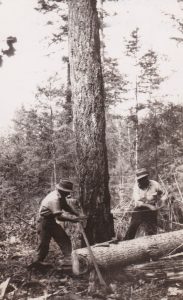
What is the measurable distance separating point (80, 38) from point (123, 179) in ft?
76.5

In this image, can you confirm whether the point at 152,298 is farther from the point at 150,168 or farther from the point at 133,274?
the point at 150,168

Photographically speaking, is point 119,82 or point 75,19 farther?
point 119,82

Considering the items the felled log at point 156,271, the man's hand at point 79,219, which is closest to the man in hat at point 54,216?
the man's hand at point 79,219

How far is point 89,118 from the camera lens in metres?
7.18

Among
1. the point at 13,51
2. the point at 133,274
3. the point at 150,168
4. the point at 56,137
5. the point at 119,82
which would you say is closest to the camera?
the point at 13,51

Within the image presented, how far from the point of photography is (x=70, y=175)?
17.2 metres

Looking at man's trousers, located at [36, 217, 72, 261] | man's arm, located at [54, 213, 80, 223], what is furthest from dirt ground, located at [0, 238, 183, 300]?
man's arm, located at [54, 213, 80, 223]

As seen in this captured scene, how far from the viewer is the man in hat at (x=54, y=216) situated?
23.1 ft

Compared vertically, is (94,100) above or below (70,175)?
above

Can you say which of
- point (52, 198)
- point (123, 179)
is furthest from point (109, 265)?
point (123, 179)

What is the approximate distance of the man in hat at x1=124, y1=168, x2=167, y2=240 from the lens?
8180mm

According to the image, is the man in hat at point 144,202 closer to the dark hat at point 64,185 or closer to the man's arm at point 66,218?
the dark hat at point 64,185

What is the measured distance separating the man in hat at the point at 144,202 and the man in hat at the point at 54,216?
1.58m

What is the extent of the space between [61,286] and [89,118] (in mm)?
2993
